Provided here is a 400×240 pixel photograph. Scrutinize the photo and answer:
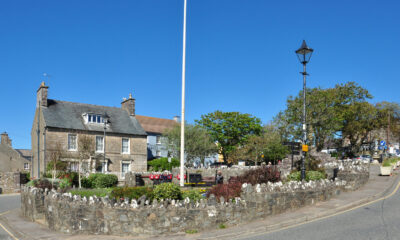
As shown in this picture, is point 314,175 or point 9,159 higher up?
point 314,175

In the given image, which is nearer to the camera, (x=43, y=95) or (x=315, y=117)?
(x=43, y=95)

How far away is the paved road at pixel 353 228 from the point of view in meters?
9.20

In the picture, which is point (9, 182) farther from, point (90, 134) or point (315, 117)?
point (315, 117)

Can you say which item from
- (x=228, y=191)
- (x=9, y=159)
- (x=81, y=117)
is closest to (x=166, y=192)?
(x=228, y=191)

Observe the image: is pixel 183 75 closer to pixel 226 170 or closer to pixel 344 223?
pixel 344 223

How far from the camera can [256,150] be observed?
47.8 meters

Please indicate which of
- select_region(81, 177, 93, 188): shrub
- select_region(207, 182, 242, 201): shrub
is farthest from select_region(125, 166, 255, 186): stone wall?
select_region(207, 182, 242, 201): shrub

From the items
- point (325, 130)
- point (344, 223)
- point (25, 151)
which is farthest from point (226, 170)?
point (25, 151)

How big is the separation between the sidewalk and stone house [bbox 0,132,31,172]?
46.7 meters

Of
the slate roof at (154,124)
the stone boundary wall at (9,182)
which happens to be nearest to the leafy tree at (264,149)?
the slate roof at (154,124)

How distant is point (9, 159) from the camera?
5853 centimetres

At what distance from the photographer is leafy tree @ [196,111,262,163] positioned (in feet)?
187

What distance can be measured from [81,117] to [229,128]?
24504 millimetres

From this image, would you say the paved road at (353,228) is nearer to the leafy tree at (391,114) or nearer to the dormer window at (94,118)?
the dormer window at (94,118)
